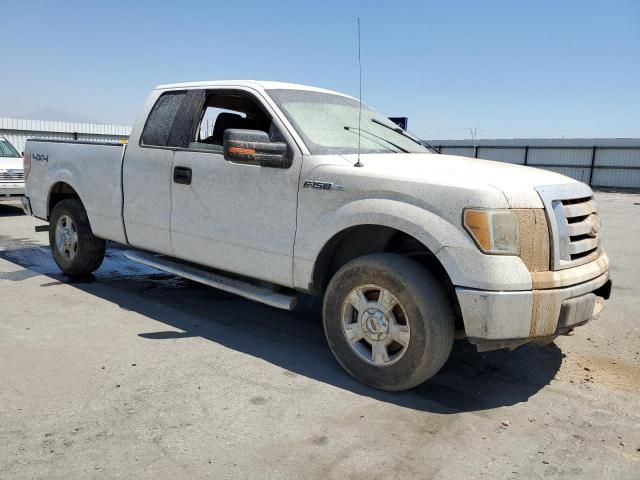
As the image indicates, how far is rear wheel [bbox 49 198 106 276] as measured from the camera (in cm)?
577

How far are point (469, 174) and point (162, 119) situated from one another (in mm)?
2931

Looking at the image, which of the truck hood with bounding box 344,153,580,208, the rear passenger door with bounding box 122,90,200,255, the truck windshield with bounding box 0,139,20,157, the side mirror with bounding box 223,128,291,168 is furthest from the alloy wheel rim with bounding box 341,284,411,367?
the truck windshield with bounding box 0,139,20,157

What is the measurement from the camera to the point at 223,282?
14.1 feet

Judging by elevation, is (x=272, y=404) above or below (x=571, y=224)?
below

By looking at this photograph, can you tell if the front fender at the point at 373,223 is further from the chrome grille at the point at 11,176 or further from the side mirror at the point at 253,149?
the chrome grille at the point at 11,176

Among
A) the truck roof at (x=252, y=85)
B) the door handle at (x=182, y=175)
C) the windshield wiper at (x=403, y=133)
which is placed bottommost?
the door handle at (x=182, y=175)

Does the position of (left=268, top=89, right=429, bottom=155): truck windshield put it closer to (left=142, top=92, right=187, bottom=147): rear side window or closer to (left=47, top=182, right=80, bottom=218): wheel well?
(left=142, top=92, right=187, bottom=147): rear side window

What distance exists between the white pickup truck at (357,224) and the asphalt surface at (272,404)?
41 centimetres

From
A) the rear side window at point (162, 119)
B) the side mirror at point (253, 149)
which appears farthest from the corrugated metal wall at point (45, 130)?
the side mirror at point (253, 149)

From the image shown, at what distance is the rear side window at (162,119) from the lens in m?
4.84

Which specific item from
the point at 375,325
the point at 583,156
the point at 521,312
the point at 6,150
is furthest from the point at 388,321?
the point at 583,156

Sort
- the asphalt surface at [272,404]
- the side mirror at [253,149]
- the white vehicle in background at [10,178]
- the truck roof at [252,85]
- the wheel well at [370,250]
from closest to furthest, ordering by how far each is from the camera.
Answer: the asphalt surface at [272,404] < the wheel well at [370,250] < the side mirror at [253,149] < the truck roof at [252,85] < the white vehicle in background at [10,178]

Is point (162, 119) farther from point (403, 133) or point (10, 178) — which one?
point (10, 178)

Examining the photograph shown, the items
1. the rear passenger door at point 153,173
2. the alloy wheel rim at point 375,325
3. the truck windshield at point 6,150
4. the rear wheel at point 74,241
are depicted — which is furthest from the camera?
the truck windshield at point 6,150
